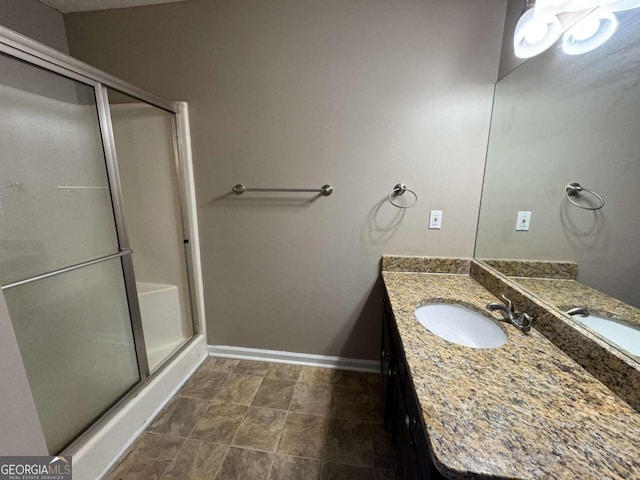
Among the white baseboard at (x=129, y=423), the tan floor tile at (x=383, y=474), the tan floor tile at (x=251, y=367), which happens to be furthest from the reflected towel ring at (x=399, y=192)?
the white baseboard at (x=129, y=423)

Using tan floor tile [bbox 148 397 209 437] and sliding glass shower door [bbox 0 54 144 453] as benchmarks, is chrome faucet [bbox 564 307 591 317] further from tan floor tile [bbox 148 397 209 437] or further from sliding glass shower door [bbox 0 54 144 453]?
sliding glass shower door [bbox 0 54 144 453]

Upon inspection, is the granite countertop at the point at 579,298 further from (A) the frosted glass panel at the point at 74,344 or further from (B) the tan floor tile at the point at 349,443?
(A) the frosted glass panel at the point at 74,344

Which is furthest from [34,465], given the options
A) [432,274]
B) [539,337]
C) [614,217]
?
[614,217]

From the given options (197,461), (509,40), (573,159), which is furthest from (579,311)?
(197,461)

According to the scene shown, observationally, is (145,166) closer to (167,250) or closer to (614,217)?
(167,250)

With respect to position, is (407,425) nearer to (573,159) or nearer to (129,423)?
(573,159)

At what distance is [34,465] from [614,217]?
2.02 m

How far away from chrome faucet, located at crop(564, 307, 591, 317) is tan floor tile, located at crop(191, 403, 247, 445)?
5.33 ft

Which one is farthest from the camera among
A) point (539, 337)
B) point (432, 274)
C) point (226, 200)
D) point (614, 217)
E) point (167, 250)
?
point (167, 250)

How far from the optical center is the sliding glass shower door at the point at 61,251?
1053 mm

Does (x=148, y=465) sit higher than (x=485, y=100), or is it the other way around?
(x=485, y=100)

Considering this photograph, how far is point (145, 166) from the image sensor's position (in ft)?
5.73

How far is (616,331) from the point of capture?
0.75m

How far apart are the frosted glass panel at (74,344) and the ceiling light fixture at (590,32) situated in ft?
7.39
